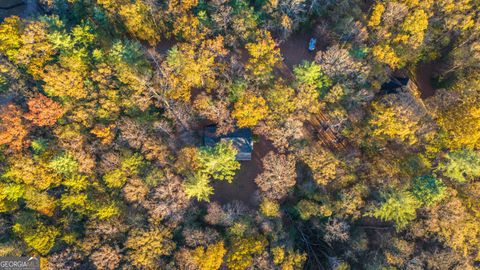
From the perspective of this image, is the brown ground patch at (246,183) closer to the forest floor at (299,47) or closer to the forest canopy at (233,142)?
the forest canopy at (233,142)

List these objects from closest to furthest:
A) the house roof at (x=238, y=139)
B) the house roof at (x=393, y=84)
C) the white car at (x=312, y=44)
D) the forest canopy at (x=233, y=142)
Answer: the forest canopy at (x=233, y=142), the house roof at (x=238, y=139), the house roof at (x=393, y=84), the white car at (x=312, y=44)

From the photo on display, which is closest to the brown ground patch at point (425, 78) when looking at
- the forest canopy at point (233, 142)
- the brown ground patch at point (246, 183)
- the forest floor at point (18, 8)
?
the forest canopy at point (233, 142)

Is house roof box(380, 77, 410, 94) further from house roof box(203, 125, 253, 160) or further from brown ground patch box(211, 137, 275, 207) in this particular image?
house roof box(203, 125, 253, 160)

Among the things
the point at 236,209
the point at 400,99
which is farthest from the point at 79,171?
the point at 400,99

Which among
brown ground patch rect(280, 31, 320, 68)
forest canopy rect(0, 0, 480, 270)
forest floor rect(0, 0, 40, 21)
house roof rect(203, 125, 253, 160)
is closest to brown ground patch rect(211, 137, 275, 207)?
forest canopy rect(0, 0, 480, 270)

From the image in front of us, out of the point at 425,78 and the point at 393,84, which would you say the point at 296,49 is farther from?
the point at 425,78

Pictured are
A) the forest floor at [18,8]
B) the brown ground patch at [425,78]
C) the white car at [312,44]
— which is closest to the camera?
the white car at [312,44]

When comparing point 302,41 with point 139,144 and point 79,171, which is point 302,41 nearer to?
point 139,144
